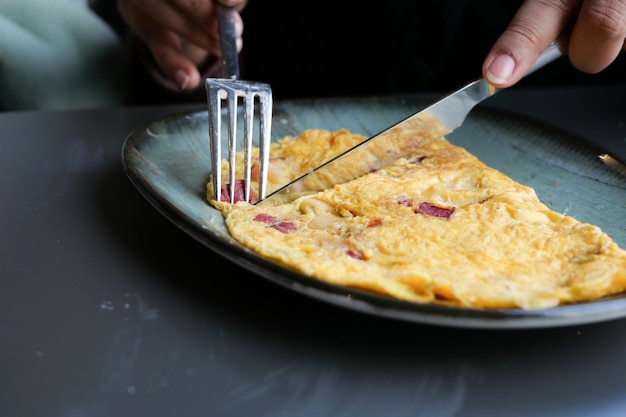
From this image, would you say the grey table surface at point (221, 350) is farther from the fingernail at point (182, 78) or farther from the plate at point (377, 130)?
the fingernail at point (182, 78)

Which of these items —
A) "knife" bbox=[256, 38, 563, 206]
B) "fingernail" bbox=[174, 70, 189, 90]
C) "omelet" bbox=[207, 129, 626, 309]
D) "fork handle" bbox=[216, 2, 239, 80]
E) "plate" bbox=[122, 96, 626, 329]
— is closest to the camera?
"plate" bbox=[122, 96, 626, 329]

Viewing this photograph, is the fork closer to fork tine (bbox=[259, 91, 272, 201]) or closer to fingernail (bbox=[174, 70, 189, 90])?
fork tine (bbox=[259, 91, 272, 201])

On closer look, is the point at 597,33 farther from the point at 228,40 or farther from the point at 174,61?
the point at 174,61

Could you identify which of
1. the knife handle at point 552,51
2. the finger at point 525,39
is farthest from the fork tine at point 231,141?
the knife handle at point 552,51

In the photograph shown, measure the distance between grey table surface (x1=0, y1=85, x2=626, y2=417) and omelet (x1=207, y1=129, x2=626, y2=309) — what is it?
0.11 meters

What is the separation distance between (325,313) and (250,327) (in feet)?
0.48

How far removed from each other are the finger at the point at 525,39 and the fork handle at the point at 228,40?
73cm

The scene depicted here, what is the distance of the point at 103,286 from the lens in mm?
1285

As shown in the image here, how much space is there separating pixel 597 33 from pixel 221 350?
4.13 ft

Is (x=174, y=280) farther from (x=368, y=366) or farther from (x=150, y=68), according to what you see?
(x=150, y=68)

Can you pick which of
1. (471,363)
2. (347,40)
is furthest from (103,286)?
(347,40)

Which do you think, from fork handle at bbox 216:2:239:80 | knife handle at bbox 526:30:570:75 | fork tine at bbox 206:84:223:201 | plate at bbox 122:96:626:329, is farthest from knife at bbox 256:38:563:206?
fork handle at bbox 216:2:239:80

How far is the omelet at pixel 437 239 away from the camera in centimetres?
113

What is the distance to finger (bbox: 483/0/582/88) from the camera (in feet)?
5.14
